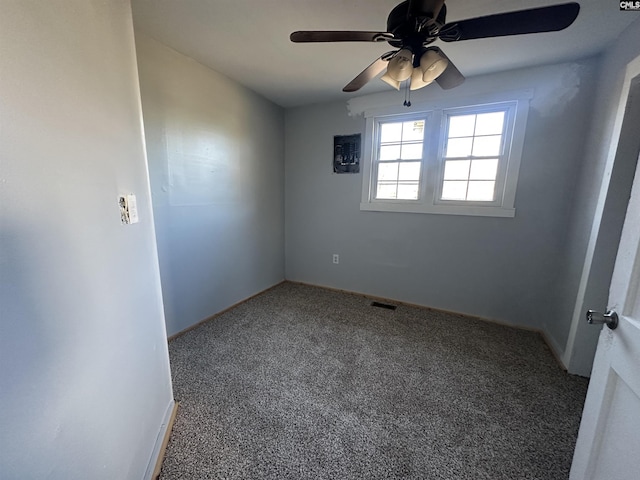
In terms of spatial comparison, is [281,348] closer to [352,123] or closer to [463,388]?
[463,388]

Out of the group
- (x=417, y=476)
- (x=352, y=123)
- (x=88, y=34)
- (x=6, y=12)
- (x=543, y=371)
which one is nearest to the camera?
(x=6, y=12)

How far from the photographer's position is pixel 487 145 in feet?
8.16

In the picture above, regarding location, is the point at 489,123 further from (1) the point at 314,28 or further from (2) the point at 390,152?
(1) the point at 314,28

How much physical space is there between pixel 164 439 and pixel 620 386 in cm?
190

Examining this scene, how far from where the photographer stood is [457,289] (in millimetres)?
2744

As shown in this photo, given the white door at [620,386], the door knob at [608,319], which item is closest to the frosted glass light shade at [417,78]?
the white door at [620,386]

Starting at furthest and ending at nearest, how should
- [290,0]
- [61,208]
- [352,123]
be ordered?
[352,123] < [290,0] < [61,208]

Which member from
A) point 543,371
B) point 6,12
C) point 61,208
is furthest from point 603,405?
point 6,12

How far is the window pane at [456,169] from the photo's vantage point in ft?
8.49

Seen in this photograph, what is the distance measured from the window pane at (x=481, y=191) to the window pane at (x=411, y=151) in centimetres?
63

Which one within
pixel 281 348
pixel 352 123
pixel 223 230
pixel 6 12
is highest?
pixel 352 123

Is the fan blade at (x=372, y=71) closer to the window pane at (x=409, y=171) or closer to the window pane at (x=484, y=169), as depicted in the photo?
the window pane at (x=409, y=171)

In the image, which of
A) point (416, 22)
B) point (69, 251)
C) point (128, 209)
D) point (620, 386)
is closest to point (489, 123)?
point (416, 22)

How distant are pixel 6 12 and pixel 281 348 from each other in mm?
2148
